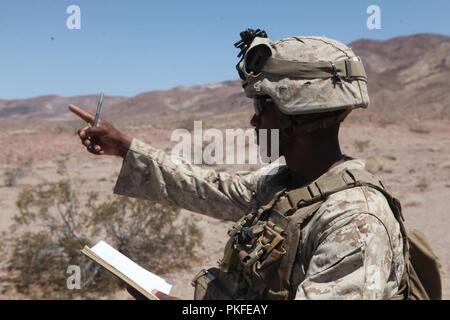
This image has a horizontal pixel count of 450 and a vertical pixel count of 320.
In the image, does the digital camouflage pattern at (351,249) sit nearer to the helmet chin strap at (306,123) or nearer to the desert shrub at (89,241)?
the helmet chin strap at (306,123)

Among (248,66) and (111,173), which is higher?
(248,66)

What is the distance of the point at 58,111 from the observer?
4149 inches

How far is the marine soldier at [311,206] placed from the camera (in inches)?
54.9

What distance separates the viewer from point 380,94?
2222 inches

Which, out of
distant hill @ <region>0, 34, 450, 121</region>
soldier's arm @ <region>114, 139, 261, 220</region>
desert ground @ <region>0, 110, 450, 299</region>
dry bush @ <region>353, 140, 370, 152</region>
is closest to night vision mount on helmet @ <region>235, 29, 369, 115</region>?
soldier's arm @ <region>114, 139, 261, 220</region>

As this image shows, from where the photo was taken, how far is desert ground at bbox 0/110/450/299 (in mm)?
7591

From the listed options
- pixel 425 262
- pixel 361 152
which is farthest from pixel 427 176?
pixel 425 262

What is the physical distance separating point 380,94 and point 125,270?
5774 cm

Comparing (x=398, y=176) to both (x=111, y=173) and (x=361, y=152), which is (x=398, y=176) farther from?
(x=111, y=173)

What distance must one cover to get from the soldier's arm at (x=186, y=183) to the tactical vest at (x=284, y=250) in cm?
39

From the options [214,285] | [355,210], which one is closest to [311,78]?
[355,210]

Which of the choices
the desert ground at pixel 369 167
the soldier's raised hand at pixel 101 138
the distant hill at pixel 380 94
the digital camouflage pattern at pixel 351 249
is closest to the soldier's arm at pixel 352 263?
the digital camouflage pattern at pixel 351 249

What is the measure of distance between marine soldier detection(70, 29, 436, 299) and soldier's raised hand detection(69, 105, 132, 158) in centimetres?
64
